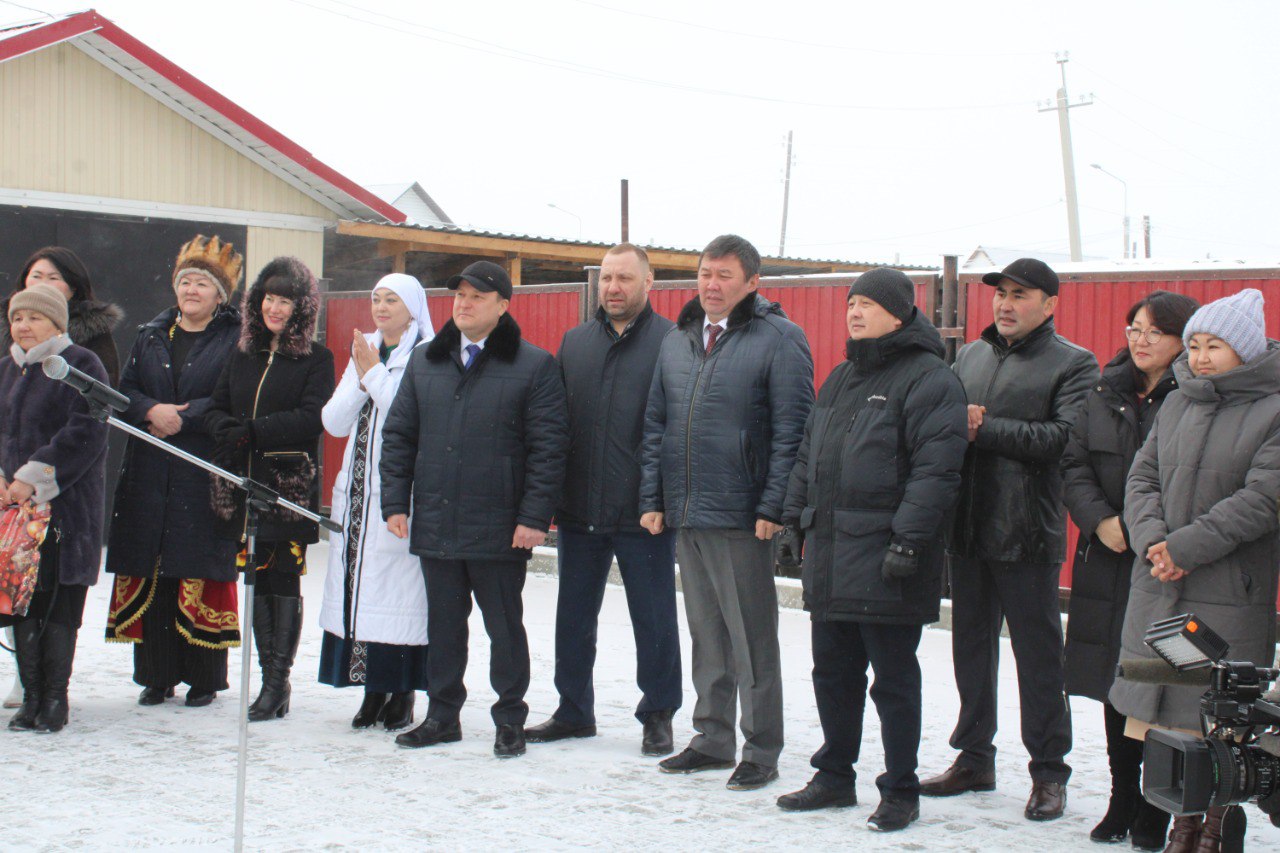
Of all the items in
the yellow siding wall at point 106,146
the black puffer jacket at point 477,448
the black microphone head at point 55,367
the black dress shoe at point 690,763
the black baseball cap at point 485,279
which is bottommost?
the black dress shoe at point 690,763

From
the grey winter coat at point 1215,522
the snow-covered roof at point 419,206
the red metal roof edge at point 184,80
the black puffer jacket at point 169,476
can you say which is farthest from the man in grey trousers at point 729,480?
the snow-covered roof at point 419,206

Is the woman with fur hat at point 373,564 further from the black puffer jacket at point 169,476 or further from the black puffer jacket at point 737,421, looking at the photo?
the black puffer jacket at point 737,421

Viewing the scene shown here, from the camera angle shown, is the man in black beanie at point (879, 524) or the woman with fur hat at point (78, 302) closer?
the man in black beanie at point (879, 524)

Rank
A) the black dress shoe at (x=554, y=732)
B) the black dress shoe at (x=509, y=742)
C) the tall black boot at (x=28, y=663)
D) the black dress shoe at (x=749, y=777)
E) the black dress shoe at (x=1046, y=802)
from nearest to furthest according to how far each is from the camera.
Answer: the black dress shoe at (x=1046, y=802) → the black dress shoe at (x=749, y=777) → the black dress shoe at (x=509, y=742) → the black dress shoe at (x=554, y=732) → the tall black boot at (x=28, y=663)

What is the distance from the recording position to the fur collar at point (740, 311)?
16.0 feet

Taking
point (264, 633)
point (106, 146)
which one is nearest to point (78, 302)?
point (264, 633)

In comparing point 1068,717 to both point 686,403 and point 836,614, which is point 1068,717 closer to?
point 836,614

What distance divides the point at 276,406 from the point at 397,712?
1.36 meters

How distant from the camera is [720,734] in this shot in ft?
16.0

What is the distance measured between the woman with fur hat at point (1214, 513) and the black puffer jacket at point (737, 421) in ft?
3.99

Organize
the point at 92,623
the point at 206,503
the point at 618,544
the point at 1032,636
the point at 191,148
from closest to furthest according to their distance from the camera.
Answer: the point at 1032,636
the point at 618,544
the point at 206,503
the point at 92,623
the point at 191,148

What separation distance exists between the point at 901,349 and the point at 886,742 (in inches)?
49.1

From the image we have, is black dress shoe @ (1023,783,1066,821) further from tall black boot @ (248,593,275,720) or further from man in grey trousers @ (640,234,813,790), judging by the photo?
tall black boot @ (248,593,275,720)

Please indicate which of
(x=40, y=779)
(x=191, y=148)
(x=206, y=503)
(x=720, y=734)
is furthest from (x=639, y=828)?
(x=191, y=148)
